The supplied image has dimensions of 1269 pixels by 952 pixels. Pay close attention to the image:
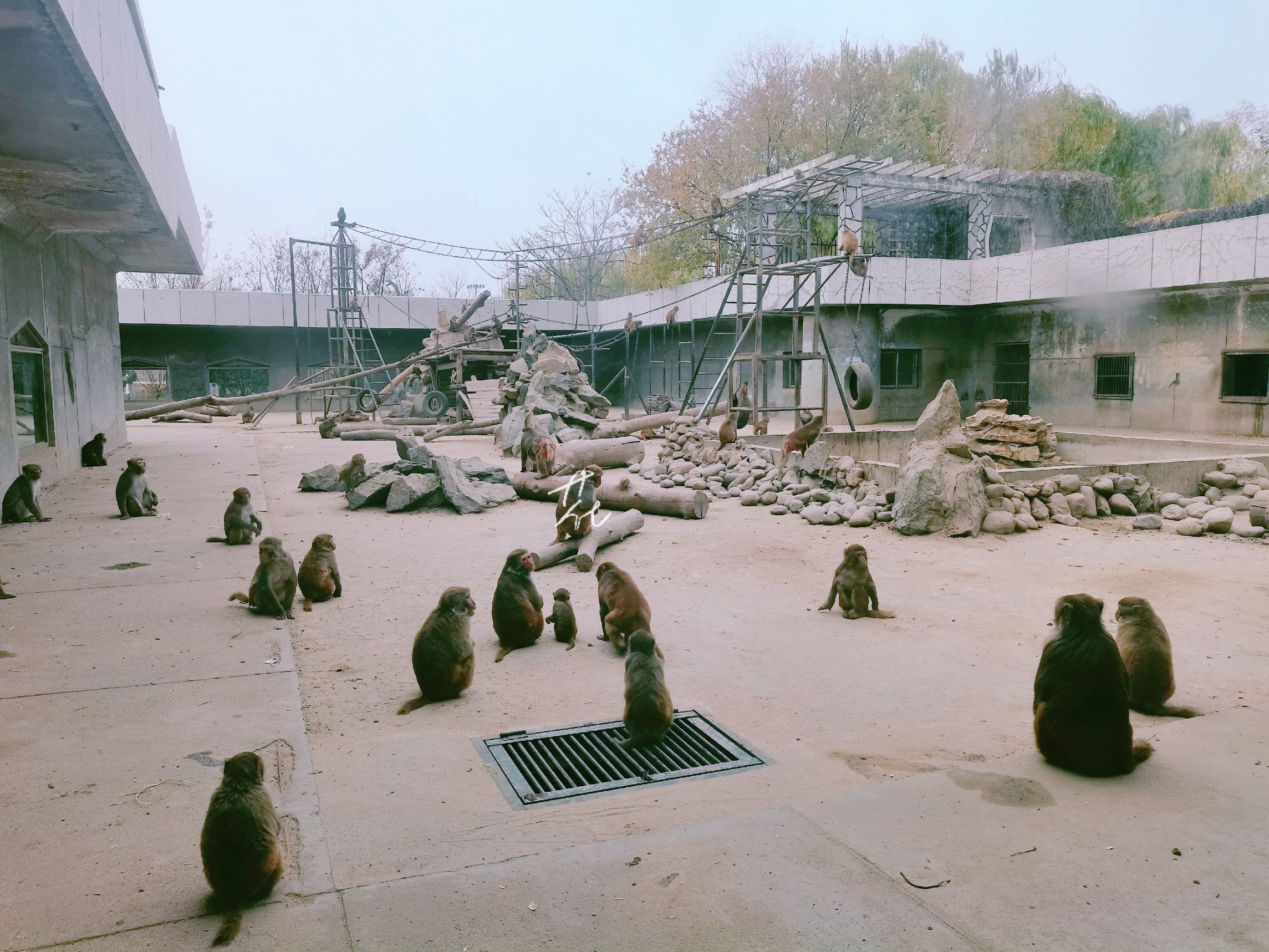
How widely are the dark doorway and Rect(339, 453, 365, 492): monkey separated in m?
17.0

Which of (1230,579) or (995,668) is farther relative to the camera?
(1230,579)

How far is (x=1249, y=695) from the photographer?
17.4ft

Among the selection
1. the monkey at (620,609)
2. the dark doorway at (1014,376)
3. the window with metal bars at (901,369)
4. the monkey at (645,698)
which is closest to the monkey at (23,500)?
the monkey at (620,609)

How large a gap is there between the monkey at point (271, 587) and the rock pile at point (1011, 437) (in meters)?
12.8

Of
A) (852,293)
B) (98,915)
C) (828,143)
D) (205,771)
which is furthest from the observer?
(828,143)

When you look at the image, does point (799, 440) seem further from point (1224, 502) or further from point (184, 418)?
point (184, 418)

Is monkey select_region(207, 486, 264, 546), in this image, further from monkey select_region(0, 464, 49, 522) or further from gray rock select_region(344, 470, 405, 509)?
gray rock select_region(344, 470, 405, 509)

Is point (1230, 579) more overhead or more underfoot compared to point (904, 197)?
more underfoot

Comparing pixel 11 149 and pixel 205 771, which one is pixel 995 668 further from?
pixel 11 149

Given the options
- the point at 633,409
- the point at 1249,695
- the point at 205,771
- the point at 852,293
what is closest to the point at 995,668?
the point at 1249,695

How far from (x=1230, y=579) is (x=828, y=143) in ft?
110

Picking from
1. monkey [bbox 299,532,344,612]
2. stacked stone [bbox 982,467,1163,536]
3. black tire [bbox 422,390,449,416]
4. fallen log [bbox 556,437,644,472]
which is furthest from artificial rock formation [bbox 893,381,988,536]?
black tire [bbox 422,390,449,416]

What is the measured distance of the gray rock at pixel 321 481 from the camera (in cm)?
1406

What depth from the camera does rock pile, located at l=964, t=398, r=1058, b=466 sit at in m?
16.0
